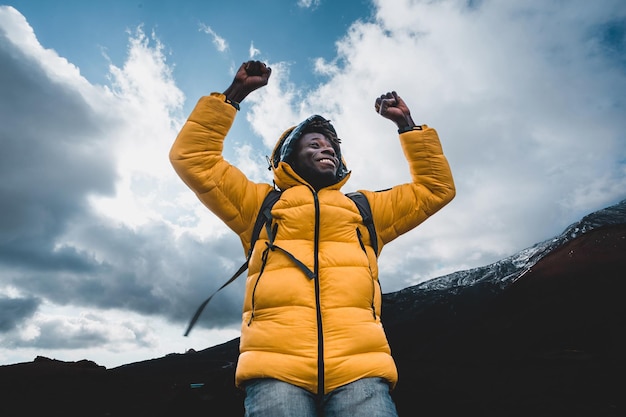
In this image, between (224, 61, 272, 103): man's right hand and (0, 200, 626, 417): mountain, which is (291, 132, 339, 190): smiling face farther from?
(0, 200, 626, 417): mountain

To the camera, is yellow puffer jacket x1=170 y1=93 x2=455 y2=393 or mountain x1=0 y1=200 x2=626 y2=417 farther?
mountain x1=0 y1=200 x2=626 y2=417

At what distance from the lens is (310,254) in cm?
188

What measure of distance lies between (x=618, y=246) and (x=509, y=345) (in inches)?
175

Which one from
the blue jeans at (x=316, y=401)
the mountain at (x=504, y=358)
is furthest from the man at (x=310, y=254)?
the mountain at (x=504, y=358)

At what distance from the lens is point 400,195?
244cm

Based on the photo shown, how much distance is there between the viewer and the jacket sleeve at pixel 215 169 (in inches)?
80.9

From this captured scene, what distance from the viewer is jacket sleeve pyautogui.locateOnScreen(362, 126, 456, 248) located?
7.83ft

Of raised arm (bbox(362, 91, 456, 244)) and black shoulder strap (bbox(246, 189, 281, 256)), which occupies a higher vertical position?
raised arm (bbox(362, 91, 456, 244))

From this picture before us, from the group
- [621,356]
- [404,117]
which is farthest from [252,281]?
[621,356]

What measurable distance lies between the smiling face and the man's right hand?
20.9 inches

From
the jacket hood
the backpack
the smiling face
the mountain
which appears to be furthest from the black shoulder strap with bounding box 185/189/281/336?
the mountain

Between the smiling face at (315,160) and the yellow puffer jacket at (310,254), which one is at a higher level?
the smiling face at (315,160)

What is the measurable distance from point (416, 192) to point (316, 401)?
4.89ft

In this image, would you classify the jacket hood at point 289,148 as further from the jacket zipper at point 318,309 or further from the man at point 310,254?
the jacket zipper at point 318,309
